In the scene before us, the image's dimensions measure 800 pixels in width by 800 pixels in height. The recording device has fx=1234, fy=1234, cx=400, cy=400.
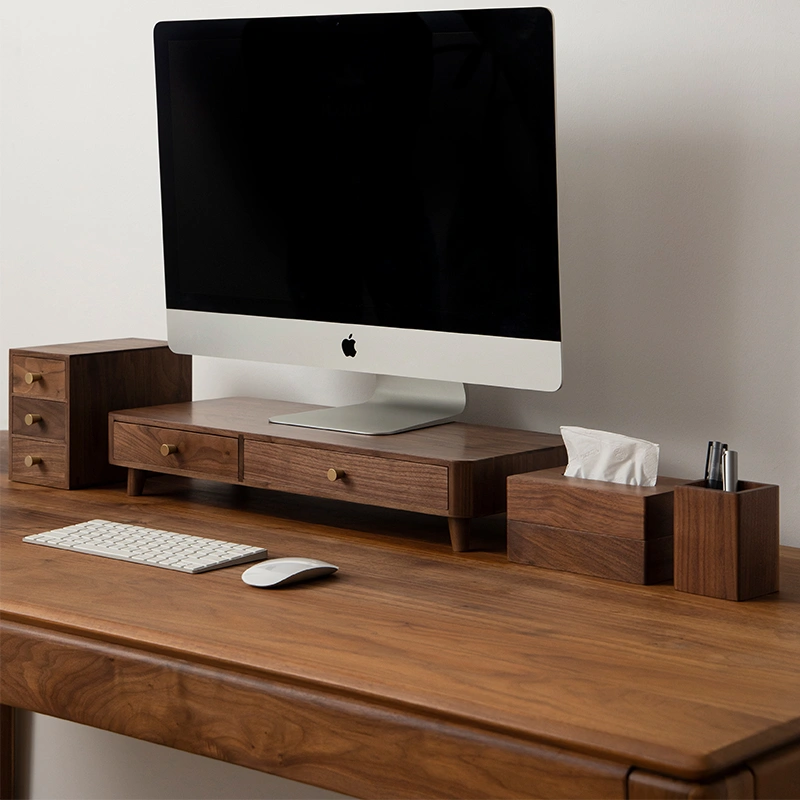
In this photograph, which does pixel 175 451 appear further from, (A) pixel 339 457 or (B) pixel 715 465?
(B) pixel 715 465

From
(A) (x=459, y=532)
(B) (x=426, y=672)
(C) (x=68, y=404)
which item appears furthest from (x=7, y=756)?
(B) (x=426, y=672)

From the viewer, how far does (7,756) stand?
7.64 ft

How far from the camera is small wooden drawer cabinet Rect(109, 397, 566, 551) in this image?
1526 millimetres

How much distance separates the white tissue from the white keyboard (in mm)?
393

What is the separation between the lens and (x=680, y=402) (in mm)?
1704

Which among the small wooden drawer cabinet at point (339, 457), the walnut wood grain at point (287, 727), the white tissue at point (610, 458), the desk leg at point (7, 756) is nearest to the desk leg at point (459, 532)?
the small wooden drawer cabinet at point (339, 457)

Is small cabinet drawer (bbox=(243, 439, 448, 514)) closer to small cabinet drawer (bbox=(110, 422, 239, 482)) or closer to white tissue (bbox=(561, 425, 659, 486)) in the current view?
small cabinet drawer (bbox=(110, 422, 239, 482))

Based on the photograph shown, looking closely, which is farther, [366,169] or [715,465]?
[366,169]

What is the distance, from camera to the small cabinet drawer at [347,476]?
153cm

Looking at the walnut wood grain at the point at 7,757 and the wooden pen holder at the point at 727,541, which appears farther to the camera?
the walnut wood grain at the point at 7,757

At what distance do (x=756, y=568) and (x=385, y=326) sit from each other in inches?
24.6

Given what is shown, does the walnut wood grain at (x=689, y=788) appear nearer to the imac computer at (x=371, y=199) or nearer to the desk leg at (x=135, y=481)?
the imac computer at (x=371, y=199)

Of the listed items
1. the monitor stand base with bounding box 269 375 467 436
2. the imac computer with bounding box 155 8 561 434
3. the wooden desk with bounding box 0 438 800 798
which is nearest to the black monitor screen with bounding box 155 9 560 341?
the imac computer with bounding box 155 8 561 434

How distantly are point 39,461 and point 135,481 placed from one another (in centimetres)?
18
